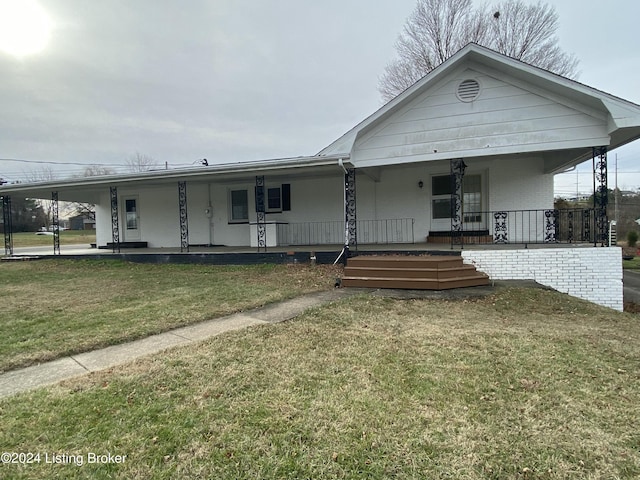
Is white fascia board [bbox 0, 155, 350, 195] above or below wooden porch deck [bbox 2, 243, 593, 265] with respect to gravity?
above

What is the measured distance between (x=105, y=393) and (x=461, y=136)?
8.78m

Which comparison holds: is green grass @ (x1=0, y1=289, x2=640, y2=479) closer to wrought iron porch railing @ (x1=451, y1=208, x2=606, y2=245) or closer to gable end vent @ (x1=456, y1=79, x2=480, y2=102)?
wrought iron porch railing @ (x1=451, y1=208, x2=606, y2=245)

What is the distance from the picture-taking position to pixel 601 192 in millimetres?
7762

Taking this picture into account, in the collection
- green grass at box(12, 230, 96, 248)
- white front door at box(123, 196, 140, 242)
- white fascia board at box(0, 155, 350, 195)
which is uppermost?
white fascia board at box(0, 155, 350, 195)

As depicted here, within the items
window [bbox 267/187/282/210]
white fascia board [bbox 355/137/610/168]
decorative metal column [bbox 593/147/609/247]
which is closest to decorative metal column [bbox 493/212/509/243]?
white fascia board [bbox 355/137/610/168]

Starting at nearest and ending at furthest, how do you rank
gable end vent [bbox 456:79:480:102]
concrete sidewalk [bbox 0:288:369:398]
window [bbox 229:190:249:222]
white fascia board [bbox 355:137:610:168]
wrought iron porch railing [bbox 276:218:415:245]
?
concrete sidewalk [bbox 0:288:369:398]
white fascia board [bbox 355:137:610:168]
gable end vent [bbox 456:79:480:102]
wrought iron porch railing [bbox 276:218:415:245]
window [bbox 229:190:249:222]

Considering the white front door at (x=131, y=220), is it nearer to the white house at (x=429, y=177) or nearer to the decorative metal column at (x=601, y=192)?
the white house at (x=429, y=177)

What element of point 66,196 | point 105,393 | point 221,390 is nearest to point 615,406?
point 221,390

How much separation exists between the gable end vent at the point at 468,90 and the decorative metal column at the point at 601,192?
9.72 ft

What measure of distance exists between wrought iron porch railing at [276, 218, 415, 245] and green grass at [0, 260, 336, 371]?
3.00 metres

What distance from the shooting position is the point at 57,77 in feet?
52.9

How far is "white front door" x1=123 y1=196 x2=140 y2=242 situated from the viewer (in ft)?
48.8

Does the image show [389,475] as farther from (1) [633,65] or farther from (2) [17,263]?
(1) [633,65]

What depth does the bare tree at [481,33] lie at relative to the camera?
62.3ft
